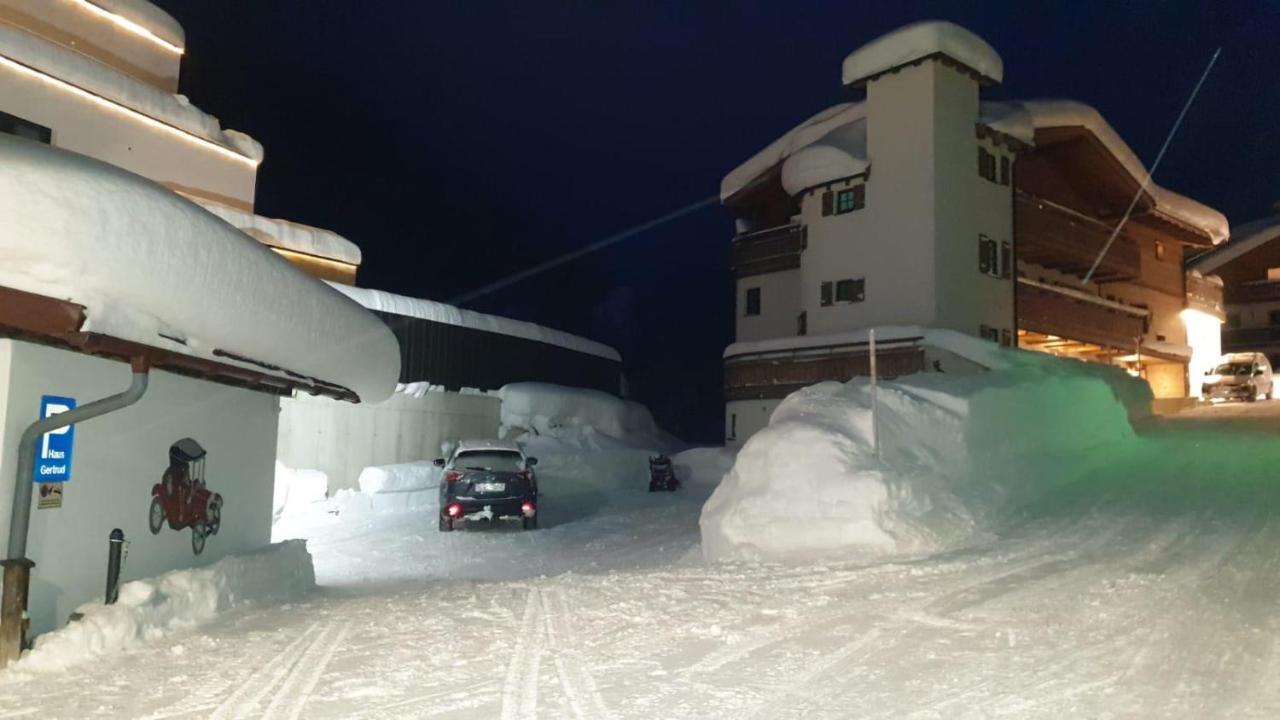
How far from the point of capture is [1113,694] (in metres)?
5.41

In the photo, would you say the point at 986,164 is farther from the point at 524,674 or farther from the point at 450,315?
the point at 524,674

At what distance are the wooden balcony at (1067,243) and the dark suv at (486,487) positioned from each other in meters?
18.8

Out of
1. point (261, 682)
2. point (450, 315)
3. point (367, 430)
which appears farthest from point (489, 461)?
point (450, 315)

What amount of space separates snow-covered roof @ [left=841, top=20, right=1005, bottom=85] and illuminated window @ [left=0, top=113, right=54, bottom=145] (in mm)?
21028

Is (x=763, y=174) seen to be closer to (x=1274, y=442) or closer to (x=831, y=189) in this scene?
(x=831, y=189)

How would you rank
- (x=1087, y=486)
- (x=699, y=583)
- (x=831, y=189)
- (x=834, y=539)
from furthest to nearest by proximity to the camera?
(x=831, y=189), (x=1087, y=486), (x=834, y=539), (x=699, y=583)

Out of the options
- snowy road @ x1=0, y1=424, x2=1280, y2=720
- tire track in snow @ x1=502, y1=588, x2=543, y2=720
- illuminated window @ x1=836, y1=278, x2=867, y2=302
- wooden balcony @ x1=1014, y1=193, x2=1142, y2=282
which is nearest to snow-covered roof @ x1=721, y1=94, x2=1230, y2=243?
wooden balcony @ x1=1014, y1=193, x2=1142, y2=282

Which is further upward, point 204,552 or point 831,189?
point 831,189

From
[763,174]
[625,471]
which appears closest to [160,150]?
[625,471]

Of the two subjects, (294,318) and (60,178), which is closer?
(60,178)

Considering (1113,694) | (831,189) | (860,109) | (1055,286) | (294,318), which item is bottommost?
(1113,694)

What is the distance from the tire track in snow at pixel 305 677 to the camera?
18.1ft

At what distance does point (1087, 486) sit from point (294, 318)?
1225 centimetres

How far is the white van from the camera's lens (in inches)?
1121
